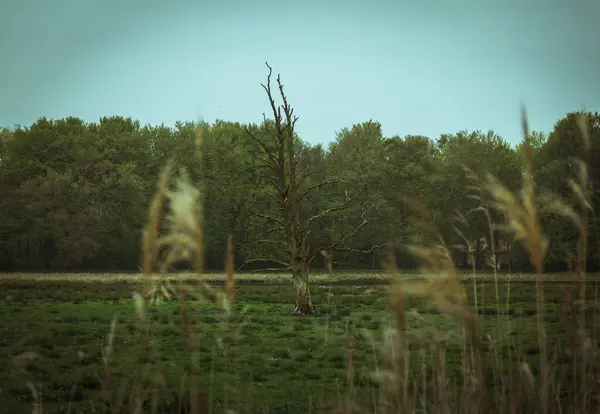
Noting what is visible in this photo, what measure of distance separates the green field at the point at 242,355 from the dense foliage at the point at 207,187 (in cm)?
3189

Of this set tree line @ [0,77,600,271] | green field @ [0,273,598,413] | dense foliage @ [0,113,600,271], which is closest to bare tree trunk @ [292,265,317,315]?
green field @ [0,273,598,413]

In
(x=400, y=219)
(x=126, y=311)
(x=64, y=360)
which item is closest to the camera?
(x=64, y=360)

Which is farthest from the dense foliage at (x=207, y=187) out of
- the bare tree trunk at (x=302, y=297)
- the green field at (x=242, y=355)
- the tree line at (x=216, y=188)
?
the green field at (x=242, y=355)

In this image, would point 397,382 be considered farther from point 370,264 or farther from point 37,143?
point 370,264

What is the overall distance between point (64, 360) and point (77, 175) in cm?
4920

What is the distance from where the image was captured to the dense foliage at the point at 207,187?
178ft

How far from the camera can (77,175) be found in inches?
2285

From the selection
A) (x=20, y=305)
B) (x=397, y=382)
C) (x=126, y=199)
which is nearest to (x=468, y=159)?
(x=126, y=199)

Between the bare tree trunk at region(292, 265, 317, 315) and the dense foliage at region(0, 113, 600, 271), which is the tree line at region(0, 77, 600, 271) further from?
the bare tree trunk at region(292, 265, 317, 315)

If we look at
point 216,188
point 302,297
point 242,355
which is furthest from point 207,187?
point 242,355

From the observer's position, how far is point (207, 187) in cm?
6006

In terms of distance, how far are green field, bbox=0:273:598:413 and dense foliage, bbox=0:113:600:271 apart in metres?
31.9

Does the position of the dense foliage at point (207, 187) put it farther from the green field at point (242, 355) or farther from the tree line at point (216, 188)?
the green field at point (242, 355)

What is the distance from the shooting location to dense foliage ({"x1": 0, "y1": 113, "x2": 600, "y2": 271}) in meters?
54.3
